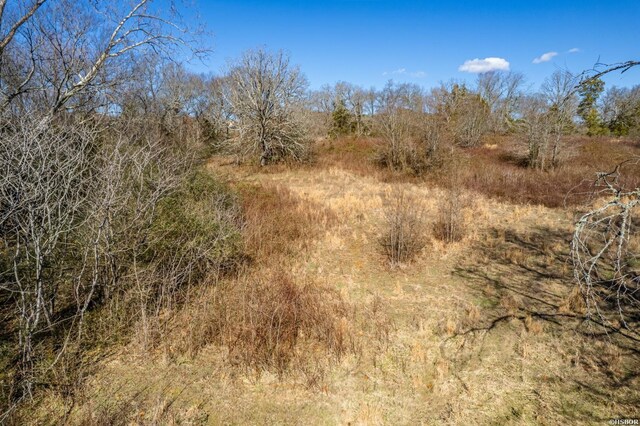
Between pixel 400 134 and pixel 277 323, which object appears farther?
pixel 400 134

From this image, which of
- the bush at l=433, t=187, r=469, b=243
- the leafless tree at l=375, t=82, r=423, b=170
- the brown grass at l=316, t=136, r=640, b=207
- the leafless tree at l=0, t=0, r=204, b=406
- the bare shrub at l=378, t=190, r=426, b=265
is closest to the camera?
the leafless tree at l=0, t=0, r=204, b=406

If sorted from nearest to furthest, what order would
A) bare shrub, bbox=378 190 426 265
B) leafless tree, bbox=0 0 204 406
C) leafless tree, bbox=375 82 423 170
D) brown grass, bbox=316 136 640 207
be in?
leafless tree, bbox=0 0 204 406
bare shrub, bbox=378 190 426 265
brown grass, bbox=316 136 640 207
leafless tree, bbox=375 82 423 170

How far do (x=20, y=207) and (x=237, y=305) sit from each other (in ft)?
8.85

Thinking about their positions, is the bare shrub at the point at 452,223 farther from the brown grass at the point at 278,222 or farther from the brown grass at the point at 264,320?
the brown grass at the point at 264,320

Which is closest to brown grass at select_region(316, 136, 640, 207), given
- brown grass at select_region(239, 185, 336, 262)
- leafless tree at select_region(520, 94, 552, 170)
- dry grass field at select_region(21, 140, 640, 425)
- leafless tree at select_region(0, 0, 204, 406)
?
leafless tree at select_region(520, 94, 552, 170)

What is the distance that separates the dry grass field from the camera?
334 cm

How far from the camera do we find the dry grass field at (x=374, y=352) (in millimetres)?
3336

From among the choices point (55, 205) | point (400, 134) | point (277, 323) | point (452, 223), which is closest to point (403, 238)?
point (452, 223)

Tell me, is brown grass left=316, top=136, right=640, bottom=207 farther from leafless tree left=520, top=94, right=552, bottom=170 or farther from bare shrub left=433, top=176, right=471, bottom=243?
bare shrub left=433, top=176, right=471, bottom=243

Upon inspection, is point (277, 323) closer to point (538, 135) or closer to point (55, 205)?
point (55, 205)

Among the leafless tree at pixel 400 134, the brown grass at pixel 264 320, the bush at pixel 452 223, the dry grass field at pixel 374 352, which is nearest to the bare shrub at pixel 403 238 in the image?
the dry grass field at pixel 374 352

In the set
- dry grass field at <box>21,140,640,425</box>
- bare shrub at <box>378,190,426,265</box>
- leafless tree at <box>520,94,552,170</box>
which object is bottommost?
dry grass field at <box>21,140,640,425</box>

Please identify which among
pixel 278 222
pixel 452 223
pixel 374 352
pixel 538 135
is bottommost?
pixel 374 352

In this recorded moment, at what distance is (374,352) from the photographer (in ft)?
13.8
